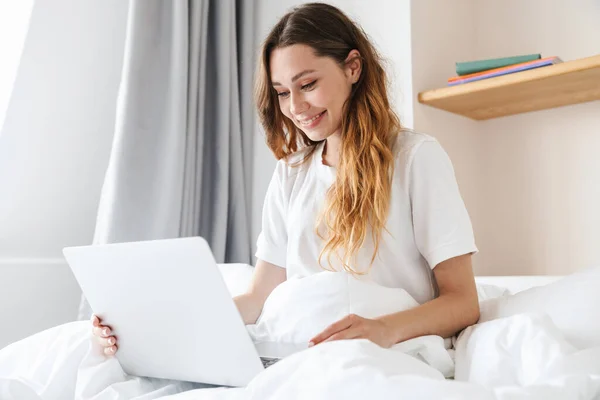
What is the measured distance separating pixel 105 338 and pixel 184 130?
0.99m

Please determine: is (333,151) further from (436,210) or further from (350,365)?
(350,365)

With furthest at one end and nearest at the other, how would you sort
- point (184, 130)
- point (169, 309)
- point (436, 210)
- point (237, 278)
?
point (184, 130) → point (237, 278) → point (436, 210) → point (169, 309)

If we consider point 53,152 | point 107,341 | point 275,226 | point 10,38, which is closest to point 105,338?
point 107,341

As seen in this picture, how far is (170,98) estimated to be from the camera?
1805 millimetres

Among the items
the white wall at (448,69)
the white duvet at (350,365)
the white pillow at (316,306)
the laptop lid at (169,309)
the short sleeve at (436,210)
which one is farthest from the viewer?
the white wall at (448,69)

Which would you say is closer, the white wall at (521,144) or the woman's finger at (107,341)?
the woman's finger at (107,341)

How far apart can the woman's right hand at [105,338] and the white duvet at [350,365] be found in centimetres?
1

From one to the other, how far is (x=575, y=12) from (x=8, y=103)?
1574 mm

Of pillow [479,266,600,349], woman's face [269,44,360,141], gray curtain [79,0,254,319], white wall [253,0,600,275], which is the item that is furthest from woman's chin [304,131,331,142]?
gray curtain [79,0,254,319]

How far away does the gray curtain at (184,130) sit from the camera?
1.70 m

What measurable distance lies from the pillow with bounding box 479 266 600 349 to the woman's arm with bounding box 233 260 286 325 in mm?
418

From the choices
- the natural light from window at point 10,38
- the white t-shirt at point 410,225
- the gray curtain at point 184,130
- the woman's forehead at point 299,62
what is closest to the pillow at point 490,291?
the white t-shirt at point 410,225

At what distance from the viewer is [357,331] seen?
798mm

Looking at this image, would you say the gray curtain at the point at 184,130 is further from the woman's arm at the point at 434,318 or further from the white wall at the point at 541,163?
the woman's arm at the point at 434,318
